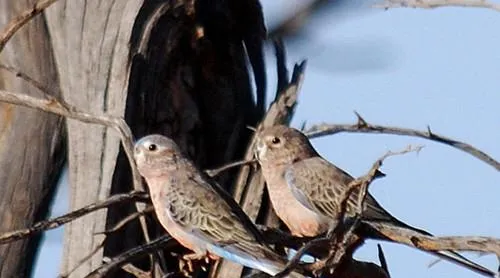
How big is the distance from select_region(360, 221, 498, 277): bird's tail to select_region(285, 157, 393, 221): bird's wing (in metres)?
0.39

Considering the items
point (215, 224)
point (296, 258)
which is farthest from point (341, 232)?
point (215, 224)

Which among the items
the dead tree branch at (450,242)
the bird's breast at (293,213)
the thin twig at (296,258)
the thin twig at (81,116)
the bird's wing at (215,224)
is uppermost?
the thin twig at (81,116)

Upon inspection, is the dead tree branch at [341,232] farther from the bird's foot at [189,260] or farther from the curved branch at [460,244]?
the bird's foot at [189,260]

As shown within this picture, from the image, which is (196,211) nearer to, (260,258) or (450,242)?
(260,258)

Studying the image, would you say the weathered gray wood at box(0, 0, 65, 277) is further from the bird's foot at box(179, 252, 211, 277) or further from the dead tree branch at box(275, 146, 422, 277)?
the dead tree branch at box(275, 146, 422, 277)

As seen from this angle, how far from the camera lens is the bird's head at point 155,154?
7.96m

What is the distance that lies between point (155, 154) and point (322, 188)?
1.18 metres

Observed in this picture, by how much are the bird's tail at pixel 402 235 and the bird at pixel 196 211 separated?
20.9 inches

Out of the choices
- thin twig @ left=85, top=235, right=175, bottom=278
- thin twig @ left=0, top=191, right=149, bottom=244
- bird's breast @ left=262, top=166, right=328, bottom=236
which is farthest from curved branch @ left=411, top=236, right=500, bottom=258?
bird's breast @ left=262, top=166, right=328, bottom=236

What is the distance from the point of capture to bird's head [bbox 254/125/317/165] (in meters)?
8.75

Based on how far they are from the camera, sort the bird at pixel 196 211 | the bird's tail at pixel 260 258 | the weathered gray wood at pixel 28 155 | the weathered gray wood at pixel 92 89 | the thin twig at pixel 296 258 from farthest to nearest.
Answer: the weathered gray wood at pixel 28 155 → the weathered gray wood at pixel 92 89 → the bird at pixel 196 211 → the bird's tail at pixel 260 258 → the thin twig at pixel 296 258

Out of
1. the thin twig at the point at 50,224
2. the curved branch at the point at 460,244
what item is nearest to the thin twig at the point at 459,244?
the curved branch at the point at 460,244

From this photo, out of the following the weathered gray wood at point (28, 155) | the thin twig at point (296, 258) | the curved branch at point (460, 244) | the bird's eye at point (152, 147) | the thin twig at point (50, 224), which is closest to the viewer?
the thin twig at point (296, 258)

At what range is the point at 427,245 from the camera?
683cm
